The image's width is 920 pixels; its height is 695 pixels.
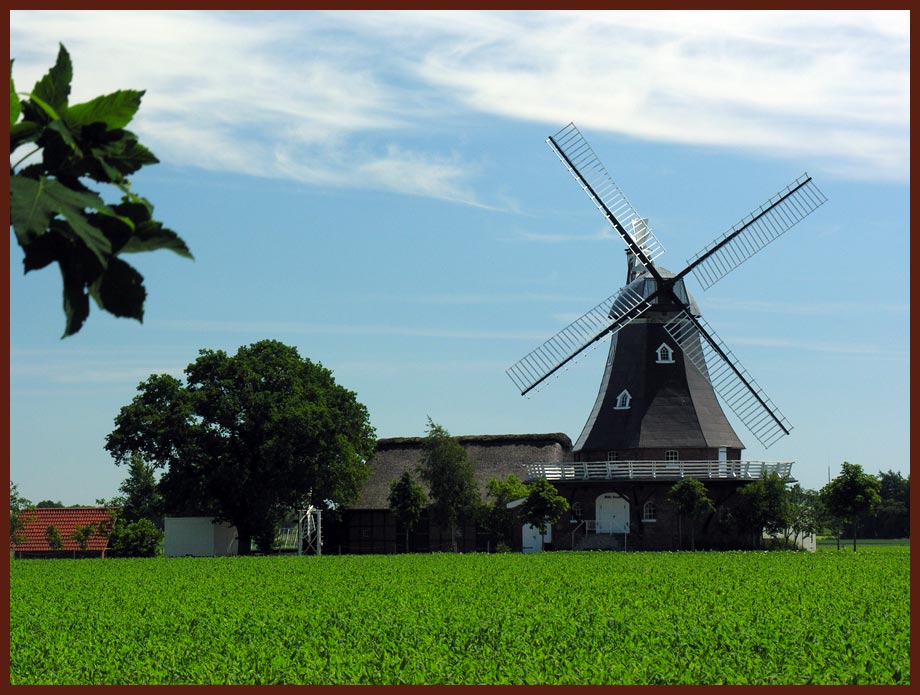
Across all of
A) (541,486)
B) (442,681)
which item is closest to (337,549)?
(541,486)

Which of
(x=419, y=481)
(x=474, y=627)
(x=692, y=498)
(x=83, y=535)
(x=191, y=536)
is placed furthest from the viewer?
(x=419, y=481)

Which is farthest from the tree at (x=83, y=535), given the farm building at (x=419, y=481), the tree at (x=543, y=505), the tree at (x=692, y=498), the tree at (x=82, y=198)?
the tree at (x=82, y=198)

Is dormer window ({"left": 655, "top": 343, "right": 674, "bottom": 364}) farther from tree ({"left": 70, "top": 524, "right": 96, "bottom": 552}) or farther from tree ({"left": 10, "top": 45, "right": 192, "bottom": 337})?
tree ({"left": 10, "top": 45, "right": 192, "bottom": 337})

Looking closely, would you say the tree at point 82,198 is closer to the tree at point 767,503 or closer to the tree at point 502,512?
the tree at point 767,503

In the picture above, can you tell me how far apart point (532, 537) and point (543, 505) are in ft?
18.2

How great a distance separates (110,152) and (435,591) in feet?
82.8

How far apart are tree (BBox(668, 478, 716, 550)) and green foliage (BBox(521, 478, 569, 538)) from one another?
4857 mm

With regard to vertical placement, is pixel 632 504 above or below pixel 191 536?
above

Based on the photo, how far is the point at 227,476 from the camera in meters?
55.4

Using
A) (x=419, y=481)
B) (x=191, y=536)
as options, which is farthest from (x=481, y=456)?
(x=191, y=536)

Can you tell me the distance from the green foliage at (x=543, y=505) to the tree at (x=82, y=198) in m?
49.7

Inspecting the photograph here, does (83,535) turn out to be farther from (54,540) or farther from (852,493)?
(852,493)

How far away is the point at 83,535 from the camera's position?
65438 mm

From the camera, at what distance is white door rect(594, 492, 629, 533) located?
179ft
